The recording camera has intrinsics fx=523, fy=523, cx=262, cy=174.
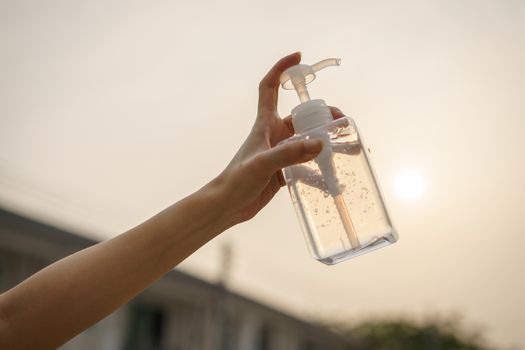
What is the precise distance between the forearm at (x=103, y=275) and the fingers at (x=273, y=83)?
30 cm

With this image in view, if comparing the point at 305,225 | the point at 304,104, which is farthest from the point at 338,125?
the point at 305,225

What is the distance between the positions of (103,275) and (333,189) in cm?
56

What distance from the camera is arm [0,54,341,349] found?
1.02 meters

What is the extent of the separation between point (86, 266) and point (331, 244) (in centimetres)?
58

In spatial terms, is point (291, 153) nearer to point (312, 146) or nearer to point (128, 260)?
point (312, 146)

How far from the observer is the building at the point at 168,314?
980 cm

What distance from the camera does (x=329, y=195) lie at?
4.15 ft

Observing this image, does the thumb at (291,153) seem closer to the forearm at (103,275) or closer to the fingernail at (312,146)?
the fingernail at (312,146)

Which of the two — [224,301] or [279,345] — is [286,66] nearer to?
[224,301]

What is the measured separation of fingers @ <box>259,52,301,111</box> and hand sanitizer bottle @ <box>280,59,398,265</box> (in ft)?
0.06

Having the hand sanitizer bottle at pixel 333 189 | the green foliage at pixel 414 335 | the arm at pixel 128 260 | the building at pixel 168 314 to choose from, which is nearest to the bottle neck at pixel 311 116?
the hand sanitizer bottle at pixel 333 189

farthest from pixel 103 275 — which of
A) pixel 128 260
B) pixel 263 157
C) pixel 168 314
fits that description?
pixel 168 314

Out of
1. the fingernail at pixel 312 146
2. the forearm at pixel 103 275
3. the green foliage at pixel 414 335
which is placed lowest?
the forearm at pixel 103 275

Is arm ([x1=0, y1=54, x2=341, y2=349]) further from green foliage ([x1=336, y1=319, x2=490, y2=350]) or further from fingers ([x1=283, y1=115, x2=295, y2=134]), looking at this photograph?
green foliage ([x1=336, y1=319, x2=490, y2=350])
